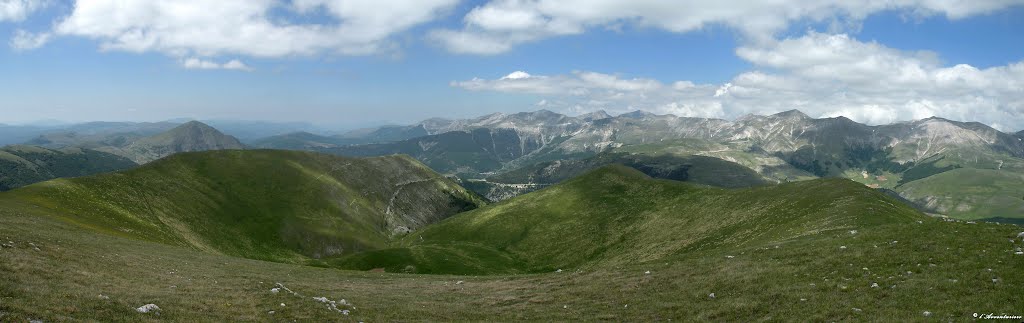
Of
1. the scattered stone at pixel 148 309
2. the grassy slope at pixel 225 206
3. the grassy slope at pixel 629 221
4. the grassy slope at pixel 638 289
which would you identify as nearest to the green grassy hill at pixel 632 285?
the grassy slope at pixel 638 289

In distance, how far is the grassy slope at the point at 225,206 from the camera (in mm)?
88312

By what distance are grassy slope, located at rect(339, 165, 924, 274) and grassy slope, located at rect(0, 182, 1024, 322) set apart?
19.7 metres

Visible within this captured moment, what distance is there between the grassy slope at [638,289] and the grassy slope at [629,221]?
19.7m

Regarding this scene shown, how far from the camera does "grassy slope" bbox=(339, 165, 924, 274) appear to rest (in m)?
70.4

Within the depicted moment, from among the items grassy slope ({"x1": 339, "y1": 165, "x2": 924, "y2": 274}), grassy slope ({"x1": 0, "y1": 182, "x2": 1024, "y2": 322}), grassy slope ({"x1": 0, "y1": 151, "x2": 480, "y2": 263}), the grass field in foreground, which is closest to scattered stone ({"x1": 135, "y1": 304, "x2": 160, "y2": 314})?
grassy slope ({"x1": 0, "y1": 182, "x2": 1024, "y2": 322})

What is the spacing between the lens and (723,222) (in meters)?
87.1

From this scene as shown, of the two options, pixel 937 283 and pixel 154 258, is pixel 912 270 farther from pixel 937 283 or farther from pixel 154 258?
pixel 154 258

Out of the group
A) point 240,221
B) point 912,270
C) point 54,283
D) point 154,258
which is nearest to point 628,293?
point 912,270

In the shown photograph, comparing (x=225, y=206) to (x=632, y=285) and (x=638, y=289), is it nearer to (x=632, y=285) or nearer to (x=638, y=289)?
(x=632, y=285)

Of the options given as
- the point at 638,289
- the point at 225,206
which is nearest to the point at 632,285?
the point at 638,289

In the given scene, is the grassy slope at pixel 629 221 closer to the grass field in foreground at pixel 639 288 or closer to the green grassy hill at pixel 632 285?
the green grassy hill at pixel 632 285

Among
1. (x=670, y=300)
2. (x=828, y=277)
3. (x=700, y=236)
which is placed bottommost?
(x=700, y=236)

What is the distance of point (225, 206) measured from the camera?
143250 mm

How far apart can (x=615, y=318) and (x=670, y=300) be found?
5087 mm
